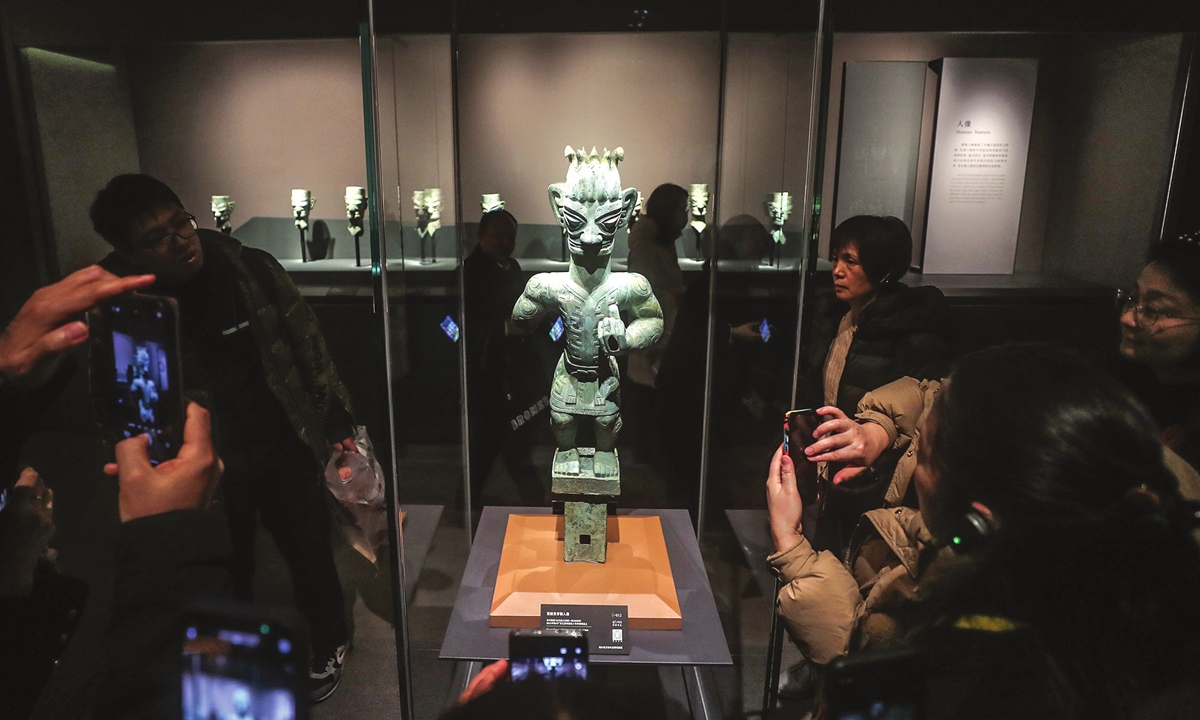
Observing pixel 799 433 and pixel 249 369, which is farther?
pixel 799 433

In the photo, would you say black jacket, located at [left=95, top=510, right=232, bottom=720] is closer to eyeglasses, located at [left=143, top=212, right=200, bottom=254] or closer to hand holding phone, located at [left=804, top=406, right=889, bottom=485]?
eyeglasses, located at [left=143, top=212, right=200, bottom=254]

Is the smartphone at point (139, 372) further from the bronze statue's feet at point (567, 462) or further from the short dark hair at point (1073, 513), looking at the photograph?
the short dark hair at point (1073, 513)

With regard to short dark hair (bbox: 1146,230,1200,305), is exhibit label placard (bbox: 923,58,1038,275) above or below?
above

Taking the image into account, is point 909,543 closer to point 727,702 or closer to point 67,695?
point 727,702

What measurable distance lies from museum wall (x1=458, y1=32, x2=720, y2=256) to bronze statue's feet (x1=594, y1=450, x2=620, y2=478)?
0.66 m

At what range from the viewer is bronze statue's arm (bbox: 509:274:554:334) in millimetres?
1870

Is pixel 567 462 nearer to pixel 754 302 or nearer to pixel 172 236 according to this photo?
pixel 754 302

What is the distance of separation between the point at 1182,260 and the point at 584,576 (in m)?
1.53

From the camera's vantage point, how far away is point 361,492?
1507 millimetres

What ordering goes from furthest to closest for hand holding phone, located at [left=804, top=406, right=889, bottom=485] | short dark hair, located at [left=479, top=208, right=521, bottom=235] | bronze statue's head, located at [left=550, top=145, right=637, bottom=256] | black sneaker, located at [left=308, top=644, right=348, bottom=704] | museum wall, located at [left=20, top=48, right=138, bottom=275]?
short dark hair, located at [left=479, top=208, right=521, bottom=235] < bronze statue's head, located at [left=550, top=145, right=637, bottom=256] < black sneaker, located at [left=308, top=644, right=348, bottom=704] < hand holding phone, located at [left=804, top=406, right=889, bottom=485] < museum wall, located at [left=20, top=48, right=138, bottom=275]

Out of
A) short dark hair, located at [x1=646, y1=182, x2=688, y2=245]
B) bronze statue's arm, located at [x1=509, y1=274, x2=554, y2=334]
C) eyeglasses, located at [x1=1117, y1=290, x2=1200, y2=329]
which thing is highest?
short dark hair, located at [x1=646, y1=182, x2=688, y2=245]

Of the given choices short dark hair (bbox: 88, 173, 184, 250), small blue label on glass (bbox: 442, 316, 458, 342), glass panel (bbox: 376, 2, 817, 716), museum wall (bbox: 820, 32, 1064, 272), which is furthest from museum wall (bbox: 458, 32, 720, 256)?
short dark hair (bbox: 88, 173, 184, 250)

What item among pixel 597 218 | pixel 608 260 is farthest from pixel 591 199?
pixel 608 260

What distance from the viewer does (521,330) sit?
1.94 metres
